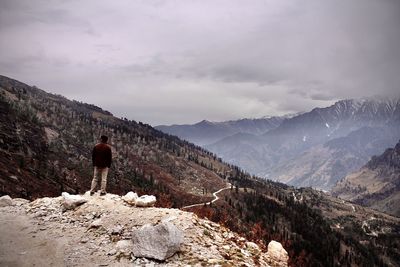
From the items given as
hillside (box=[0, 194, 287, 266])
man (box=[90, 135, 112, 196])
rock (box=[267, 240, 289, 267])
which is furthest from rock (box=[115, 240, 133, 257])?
man (box=[90, 135, 112, 196])

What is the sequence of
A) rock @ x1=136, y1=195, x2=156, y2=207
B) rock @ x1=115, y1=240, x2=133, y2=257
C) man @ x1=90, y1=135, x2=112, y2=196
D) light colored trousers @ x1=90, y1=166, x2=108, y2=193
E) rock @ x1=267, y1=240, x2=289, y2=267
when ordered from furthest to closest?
light colored trousers @ x1=90, y1=166, x2=108, y2=193
man @ x1=90, y1=135, x2=112, y2=196
rock @ x1=136, y1=195, x2=156, y2=207
rock @ x1=267, y1=240, x2=289, y2=267
rock @ x1=115, y1=240, x2=133, y2=257

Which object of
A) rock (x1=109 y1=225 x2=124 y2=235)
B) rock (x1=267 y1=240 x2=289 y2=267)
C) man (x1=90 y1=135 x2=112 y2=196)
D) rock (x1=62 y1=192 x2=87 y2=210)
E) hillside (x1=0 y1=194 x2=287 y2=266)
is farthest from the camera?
man (x1=90 y1=135 x2=112 y2=196)

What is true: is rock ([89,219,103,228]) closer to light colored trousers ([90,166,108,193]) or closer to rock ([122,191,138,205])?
rock ([122,191,138,205])

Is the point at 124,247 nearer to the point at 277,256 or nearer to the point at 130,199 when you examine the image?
the point at 130,199

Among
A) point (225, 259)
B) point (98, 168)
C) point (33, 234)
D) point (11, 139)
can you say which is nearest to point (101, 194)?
point (98, 168)

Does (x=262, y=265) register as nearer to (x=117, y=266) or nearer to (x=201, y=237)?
(x=201, y=237)

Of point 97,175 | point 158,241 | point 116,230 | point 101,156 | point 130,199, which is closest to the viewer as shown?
point 158,241

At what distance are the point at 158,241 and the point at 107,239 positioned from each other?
12.6ft

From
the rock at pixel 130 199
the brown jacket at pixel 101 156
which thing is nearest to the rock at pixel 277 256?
the rock at pixel 130 199

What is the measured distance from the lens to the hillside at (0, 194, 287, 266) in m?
19.9

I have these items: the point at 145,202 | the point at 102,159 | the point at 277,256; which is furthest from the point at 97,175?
the point at 277,256

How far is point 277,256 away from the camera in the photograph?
75.3ft

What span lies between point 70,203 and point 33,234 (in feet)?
10.9

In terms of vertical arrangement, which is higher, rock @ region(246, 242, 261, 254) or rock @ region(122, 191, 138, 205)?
rock @ region(122, 191, 138, 205)
